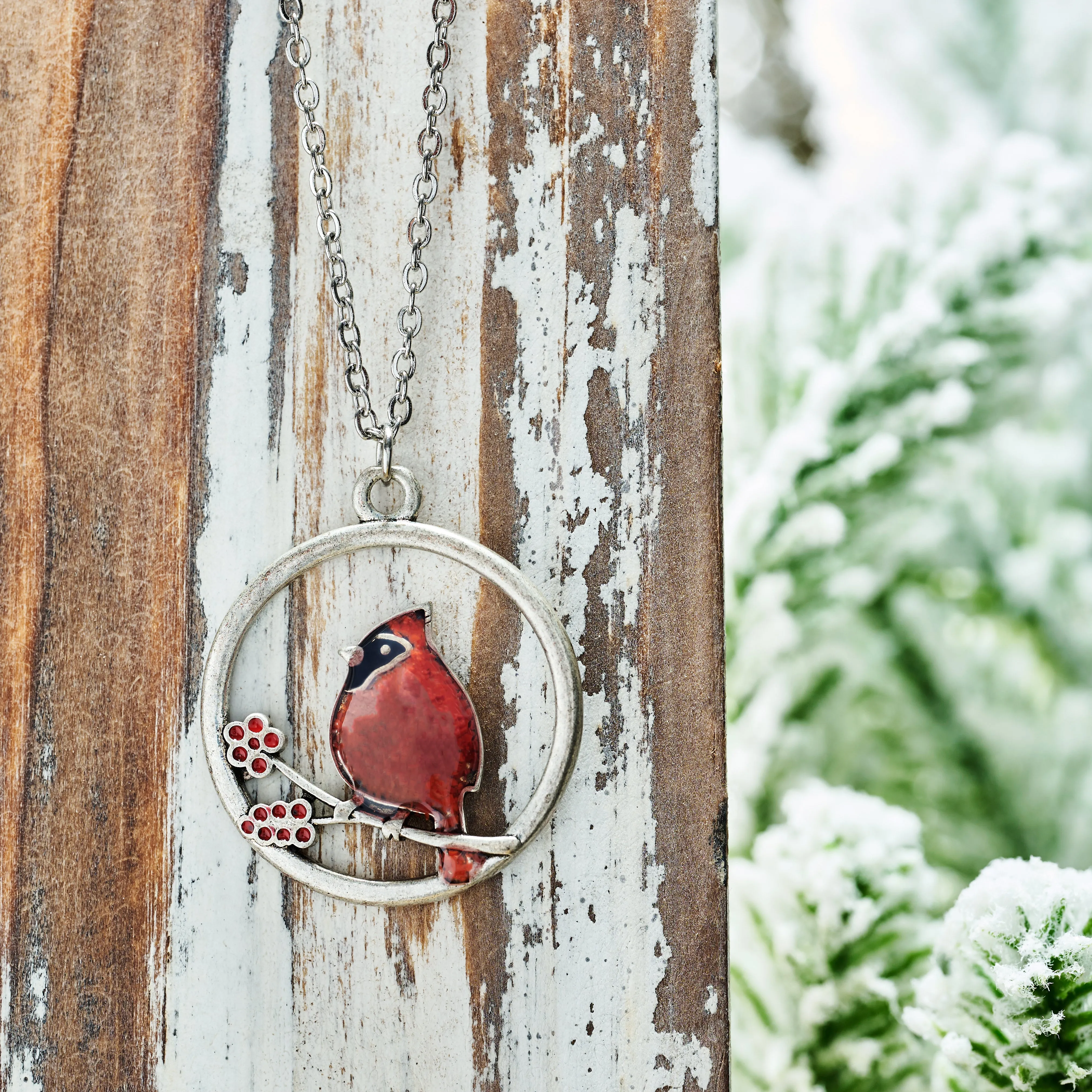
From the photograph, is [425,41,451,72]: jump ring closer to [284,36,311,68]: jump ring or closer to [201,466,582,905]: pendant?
[284,36,311,68]: jump ring

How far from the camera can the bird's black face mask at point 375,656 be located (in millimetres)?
556

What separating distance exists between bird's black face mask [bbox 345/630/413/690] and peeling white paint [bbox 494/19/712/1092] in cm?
7

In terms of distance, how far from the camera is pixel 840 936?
0.62m

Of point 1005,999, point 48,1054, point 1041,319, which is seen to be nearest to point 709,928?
point 1005,999

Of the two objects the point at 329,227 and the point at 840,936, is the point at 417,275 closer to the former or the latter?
the point at 329,227

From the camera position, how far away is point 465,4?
2.02 feet

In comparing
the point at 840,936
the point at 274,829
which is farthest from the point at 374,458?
the point at 840,936

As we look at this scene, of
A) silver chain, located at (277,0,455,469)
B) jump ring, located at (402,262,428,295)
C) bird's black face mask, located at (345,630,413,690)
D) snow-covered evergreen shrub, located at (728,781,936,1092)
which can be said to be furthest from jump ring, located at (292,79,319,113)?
snow-covered evergreen shrub, located at (728,781,936,1092)

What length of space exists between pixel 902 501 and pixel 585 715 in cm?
45

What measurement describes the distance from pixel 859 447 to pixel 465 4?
449 millimetres

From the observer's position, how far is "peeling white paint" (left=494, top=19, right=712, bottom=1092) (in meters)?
0.55

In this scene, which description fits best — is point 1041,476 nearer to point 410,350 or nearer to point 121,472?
point 410,350

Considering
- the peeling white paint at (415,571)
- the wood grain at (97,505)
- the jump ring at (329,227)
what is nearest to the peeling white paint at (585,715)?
the peeling white paint at (415,571)

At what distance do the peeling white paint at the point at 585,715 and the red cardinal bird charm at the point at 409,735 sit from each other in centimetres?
3
